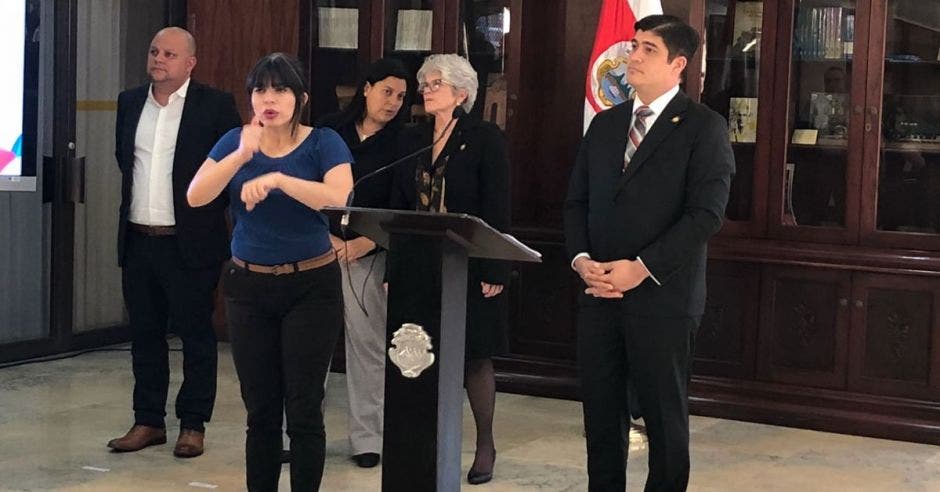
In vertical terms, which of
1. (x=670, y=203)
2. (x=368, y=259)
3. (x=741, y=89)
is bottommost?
(x=368, y=259)

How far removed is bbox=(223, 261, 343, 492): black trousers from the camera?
3721 mm

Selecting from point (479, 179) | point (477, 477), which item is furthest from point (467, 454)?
point (479, 179)

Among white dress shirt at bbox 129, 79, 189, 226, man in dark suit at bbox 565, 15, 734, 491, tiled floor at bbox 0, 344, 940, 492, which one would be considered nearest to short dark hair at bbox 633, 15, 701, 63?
man in dark suit at bbox 565, 15, 734, 491

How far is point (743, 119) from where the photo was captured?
6062 mm

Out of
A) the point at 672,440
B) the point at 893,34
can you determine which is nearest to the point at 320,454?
the point at 672,440

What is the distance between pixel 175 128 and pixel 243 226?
120 centimetres

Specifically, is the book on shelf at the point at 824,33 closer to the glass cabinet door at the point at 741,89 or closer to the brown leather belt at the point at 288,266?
the glass cabinet door at the point at 741,89

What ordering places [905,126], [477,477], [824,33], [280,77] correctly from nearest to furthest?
[280,77], [477,477], [905,126], [824,33]

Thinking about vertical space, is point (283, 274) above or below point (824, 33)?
below

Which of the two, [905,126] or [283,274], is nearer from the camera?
[283,274]

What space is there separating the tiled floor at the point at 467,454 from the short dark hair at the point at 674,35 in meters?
1.56

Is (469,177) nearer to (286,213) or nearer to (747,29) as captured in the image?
(286,213)

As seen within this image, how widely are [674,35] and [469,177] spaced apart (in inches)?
37.6

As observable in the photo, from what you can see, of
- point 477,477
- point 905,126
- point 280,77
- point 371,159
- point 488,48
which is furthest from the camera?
point 488,48
